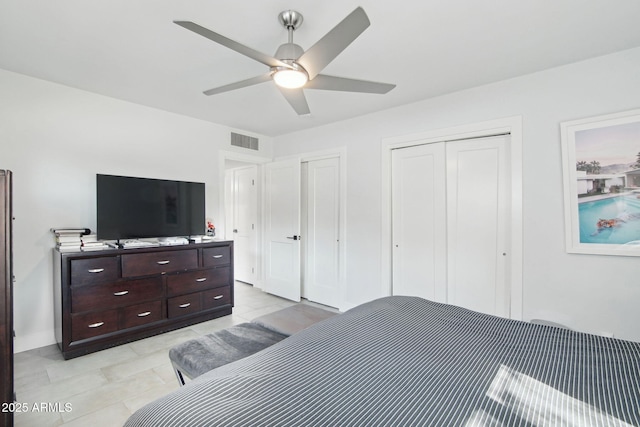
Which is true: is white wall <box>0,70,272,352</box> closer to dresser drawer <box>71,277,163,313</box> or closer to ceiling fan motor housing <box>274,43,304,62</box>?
dresser drawer <box>71,277,163,313</box>

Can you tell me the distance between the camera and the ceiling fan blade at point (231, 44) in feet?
4.46

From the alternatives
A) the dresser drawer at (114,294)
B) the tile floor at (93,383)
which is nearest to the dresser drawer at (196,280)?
the dresser drawer at (114,294)

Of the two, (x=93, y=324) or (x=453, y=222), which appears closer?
(x=93, y=324)

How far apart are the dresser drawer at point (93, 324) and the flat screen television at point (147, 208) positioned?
73cm

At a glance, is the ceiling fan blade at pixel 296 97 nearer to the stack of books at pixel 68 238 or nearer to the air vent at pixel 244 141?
the air vent at pixel 244 141

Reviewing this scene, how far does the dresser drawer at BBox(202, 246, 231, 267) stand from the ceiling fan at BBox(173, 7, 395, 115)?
204 centimetres

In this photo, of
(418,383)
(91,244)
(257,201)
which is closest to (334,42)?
(418,383)

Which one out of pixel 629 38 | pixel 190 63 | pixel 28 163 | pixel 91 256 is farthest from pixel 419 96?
pixel 28 163

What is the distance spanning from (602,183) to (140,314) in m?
4.35

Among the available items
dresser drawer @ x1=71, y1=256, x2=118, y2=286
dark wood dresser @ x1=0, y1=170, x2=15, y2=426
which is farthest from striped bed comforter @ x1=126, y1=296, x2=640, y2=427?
dresser drawer @ x1=71, y1=256, x2=118, y2=286

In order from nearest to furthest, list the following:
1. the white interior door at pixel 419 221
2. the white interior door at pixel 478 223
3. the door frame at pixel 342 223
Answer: the white interior door at pixel 478 223
the white interior door at pixel 419 221
the door frame at pixel 342 223

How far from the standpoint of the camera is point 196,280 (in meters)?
3.40

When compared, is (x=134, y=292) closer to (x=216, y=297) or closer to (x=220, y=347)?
(x=216, y=297)

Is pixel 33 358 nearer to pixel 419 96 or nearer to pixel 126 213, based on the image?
pixel 126 213
